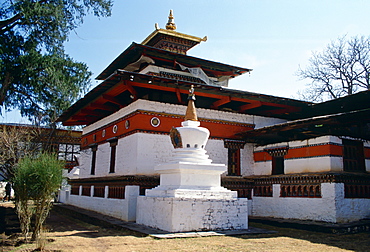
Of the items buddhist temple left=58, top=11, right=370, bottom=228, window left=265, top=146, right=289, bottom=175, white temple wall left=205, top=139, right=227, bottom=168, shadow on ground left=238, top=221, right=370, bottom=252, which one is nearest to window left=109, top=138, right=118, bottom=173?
buddhist temple left=58, top=11, right=370, bottom=228

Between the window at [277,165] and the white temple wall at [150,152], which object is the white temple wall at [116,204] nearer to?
the white temple wall at [150,152]

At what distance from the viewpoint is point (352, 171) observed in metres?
8.92

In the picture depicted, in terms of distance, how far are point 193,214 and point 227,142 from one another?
431 cm

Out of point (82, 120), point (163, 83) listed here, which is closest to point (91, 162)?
point (82, 120)

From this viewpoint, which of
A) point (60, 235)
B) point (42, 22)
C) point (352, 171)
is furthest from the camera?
point (42, 22)

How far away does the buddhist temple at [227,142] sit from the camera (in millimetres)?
8617

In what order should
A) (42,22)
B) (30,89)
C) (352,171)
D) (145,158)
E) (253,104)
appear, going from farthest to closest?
(30,89)
(42,22)
(253,104)
(145,158)
(352,171)

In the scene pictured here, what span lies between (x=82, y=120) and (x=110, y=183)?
5.00 metres

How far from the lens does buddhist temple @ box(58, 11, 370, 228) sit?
8617mm

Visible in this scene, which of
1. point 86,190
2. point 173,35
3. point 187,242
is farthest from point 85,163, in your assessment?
point 187,242

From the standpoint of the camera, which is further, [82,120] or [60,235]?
[82,120]

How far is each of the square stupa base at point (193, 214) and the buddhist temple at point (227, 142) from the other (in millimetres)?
196

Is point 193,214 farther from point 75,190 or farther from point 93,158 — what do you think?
point 75,190

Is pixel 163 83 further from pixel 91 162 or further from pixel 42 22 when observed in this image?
pixel 42 22
